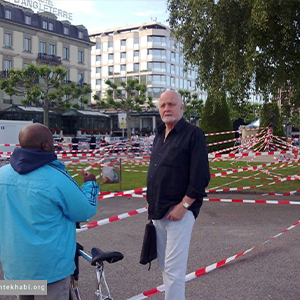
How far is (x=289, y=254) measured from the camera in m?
5.86

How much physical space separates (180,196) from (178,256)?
466 mm

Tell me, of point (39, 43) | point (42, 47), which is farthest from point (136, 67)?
point (39, 43)

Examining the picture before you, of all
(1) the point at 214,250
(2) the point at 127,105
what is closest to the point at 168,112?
(1) the point at 214,250

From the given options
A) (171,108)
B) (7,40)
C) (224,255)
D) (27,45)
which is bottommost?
(224,255)

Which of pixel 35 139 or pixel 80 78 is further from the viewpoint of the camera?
pixel 80 78

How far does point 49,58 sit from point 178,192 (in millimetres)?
54119

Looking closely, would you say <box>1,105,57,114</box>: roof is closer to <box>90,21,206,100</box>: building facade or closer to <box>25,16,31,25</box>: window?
<box>25,16,31,25</box>: window

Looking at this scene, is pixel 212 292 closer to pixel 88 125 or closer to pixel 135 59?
pixel 88 125

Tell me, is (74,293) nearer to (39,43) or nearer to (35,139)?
(35,139)

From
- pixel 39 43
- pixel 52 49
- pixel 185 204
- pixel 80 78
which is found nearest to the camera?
pixel 185 204

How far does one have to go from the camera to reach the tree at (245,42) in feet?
34.2

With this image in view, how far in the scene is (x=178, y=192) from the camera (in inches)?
133

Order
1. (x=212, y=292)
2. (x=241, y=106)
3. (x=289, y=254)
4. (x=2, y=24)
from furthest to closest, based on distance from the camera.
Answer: (x=2, y=24) → (x=241, y=106) → (x=289, y=254) → (x=212, y=292)

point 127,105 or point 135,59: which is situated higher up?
point 135,59
